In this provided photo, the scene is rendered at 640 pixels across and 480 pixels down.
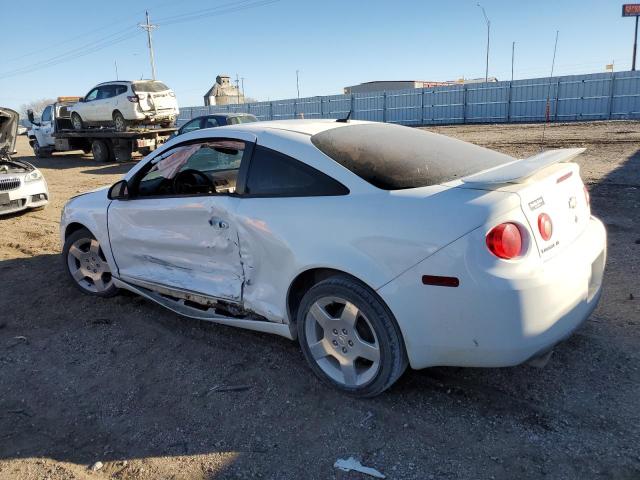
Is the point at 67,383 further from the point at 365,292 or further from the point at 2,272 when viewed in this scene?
the point at 2,272

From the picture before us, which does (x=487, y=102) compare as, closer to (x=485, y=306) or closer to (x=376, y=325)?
(x=376, y=325)

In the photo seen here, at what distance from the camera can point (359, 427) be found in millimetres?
2834

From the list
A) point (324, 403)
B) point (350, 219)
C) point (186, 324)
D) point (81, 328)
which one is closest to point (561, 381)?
point (324, 403)

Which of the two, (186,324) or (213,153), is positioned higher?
(213,153)

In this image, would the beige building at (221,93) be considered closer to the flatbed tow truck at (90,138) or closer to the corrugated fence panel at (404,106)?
the corrugated fence panel at (404,106)

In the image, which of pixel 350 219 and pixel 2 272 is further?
pixel 2 272

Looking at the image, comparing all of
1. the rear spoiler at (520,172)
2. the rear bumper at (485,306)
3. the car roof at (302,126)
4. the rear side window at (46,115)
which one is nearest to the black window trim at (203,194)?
the car roof at (302,126)

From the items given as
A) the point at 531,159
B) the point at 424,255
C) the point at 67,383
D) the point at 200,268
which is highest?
the point at 531,159

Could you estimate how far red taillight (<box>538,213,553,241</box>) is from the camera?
260 centimetres

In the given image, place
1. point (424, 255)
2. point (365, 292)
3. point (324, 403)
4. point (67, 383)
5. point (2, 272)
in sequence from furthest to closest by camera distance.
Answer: point (2, 272) < point (67, 383) < point (324, 403) < point (365, 292) < point (424, 255)

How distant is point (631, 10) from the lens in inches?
1844

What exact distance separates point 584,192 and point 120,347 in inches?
137

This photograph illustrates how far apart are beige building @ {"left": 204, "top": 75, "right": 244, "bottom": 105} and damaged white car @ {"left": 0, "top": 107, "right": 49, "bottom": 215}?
4640cm

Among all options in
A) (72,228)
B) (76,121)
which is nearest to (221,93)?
(76,121)
